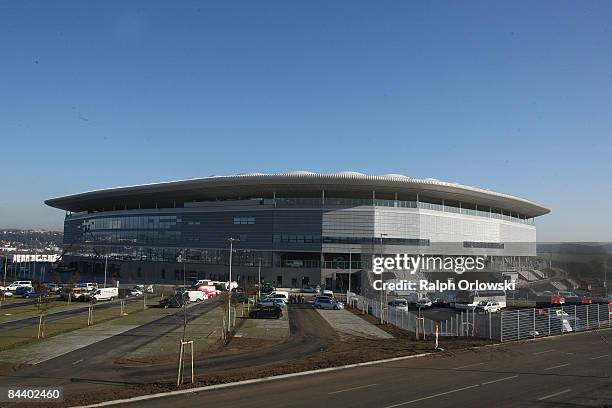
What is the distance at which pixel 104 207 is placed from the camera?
13150cm

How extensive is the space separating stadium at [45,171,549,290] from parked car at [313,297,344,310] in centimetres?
2580

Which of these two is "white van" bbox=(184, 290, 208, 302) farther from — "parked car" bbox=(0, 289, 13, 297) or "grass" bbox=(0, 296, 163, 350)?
"parked car" bbox=(0, 289, 13, 297)

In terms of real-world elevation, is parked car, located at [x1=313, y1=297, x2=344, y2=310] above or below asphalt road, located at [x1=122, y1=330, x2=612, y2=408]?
below

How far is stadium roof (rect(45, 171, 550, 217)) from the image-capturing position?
91.6 m

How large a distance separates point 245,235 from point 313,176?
19.2 meters

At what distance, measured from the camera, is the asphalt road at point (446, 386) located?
1570 centimetres

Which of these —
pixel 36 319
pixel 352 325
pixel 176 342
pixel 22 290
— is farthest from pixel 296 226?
pixel 176 342

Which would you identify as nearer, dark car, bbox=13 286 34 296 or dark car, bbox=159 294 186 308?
dark car, bbox=159 294 186 308

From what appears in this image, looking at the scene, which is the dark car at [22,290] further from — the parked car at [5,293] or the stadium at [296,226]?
the stadium at [296,226]

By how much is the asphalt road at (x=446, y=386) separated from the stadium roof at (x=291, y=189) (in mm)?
67614

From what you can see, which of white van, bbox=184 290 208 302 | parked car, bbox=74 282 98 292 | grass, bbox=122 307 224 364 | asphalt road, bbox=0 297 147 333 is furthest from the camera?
parked car, bbox=74 282 98 292

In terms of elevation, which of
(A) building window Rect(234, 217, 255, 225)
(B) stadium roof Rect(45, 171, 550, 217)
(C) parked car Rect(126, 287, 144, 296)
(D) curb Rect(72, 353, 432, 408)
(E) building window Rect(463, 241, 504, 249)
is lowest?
(C) parked car Rect(126, 287, 144, 296)

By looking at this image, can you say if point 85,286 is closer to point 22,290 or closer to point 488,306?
point 22,290

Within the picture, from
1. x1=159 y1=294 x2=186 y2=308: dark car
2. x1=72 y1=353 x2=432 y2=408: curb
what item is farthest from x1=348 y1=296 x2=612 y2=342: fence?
x1=159 y1=294 x2=186 y2=308: dark car
